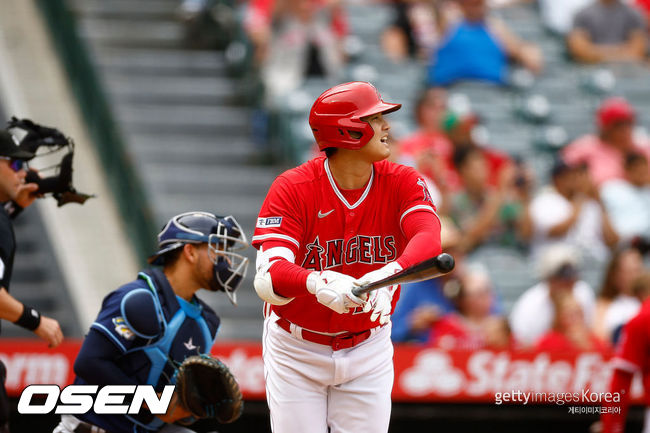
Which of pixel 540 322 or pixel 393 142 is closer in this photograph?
pixel 540 322

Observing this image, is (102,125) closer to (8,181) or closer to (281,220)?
(8,181)

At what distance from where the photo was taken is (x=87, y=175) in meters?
10.2

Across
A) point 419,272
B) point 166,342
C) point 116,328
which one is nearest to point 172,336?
point 166,342

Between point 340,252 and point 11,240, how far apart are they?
1.49 metres

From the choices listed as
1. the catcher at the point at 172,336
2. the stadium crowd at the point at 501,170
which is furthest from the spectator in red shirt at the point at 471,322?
the catcher at the point at 172,336

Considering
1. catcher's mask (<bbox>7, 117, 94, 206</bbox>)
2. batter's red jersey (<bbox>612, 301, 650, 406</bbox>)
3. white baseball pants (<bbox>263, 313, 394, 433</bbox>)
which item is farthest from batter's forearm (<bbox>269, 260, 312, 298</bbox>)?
batter's red jersey (<bbox>612, 301, 650, 406</bbox>)

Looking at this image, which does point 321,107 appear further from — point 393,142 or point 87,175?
point 87,175

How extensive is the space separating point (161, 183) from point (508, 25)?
4.15 meters

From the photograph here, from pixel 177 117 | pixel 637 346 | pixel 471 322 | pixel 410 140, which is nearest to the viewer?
pixel 637 346

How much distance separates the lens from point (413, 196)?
14.7 ft

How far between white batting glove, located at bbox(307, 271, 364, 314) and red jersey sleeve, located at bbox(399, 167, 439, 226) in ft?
1.68

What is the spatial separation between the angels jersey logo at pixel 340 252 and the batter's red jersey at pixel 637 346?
6.21ft

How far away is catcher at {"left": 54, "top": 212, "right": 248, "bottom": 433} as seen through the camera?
4.48 meters

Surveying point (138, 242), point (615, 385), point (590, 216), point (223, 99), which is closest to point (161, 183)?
point (138, 242)
